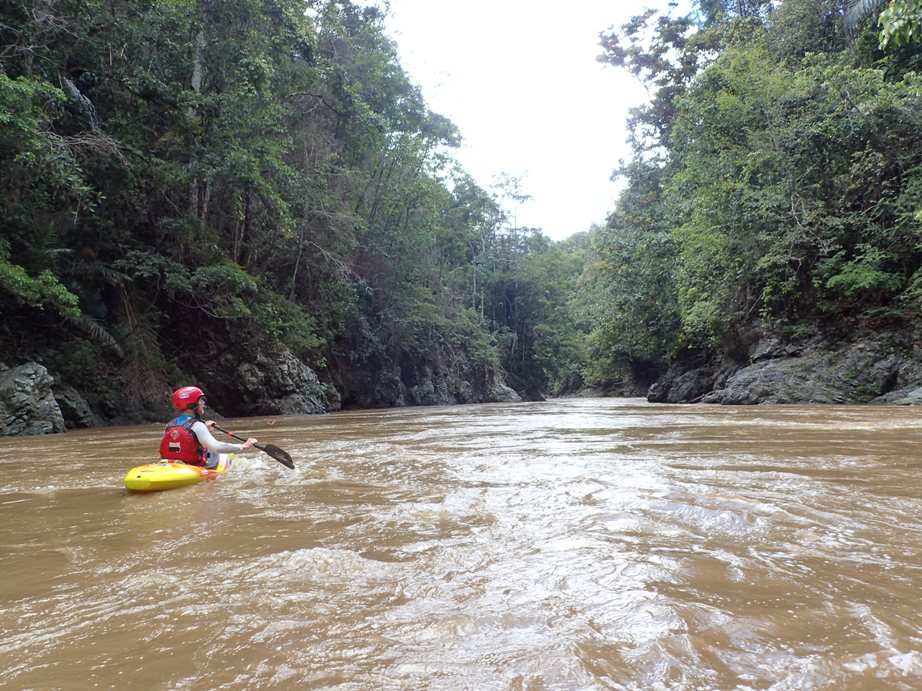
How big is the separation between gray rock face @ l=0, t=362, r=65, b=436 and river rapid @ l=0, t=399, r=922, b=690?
5.52 metres

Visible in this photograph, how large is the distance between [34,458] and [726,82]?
1725 centimetres

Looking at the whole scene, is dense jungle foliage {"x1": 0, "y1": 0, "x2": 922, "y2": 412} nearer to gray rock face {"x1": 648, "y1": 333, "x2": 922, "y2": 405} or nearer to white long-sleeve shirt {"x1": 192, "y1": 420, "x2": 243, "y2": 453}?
gray rock face {"x1": 648, "y1": 333, "x2": 922, "y2": 405}

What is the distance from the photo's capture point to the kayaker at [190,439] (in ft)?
15.1

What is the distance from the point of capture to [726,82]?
619 inches

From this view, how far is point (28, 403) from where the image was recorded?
28.9 ft

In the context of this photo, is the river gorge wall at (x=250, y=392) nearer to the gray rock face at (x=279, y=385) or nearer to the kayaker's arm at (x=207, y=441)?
the gray rock face at (x=279, y=385)

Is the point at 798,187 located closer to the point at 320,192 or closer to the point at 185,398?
the point at 320,192

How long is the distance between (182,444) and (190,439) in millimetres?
73

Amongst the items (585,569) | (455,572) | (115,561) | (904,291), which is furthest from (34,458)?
(904,291)

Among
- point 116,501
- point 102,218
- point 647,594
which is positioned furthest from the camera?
point 102,218

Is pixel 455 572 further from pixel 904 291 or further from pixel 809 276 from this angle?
pixel 809 276

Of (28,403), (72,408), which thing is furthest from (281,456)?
(72,408)

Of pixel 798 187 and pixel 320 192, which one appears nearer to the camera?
pixel 798 187

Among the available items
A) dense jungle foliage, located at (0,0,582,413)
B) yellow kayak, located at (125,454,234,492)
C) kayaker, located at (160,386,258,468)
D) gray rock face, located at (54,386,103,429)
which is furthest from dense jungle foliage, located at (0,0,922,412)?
yellow kayak, located at (125,454,234,492)
